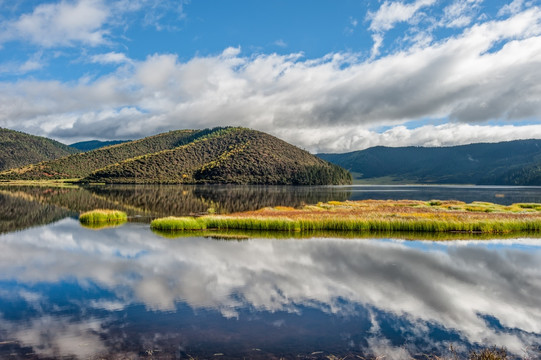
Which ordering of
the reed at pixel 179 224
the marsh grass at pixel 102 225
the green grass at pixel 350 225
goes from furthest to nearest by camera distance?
the marsh grass at pixel 102 225, the reed at pixel 179 224, the green grass at pixel 350 225

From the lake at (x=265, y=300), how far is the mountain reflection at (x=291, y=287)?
0.09 metres

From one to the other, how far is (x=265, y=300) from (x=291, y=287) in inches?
120

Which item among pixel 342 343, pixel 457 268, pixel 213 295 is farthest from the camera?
pixel 457 268

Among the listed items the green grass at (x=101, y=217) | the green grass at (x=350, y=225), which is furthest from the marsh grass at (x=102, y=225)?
the green grass at (x=350, y=225)

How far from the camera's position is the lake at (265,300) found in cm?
1448

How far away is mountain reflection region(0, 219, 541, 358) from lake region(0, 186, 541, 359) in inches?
3.6

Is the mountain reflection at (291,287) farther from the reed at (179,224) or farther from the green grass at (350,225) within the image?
the green grass at (350,225)

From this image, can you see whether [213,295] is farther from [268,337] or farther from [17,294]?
[17,294]

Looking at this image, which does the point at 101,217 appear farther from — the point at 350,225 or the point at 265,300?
the point at 265,300

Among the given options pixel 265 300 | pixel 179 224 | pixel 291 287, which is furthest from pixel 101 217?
pixel 265 300

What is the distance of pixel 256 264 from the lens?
28469 millimetres

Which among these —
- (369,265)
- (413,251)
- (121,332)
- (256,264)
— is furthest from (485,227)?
(121,332)

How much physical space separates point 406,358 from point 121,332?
11.2 metres

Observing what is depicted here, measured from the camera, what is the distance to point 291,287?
891 inches
